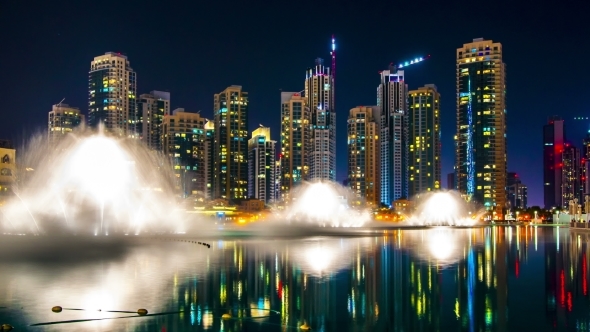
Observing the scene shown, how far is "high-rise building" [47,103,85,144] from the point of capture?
191m

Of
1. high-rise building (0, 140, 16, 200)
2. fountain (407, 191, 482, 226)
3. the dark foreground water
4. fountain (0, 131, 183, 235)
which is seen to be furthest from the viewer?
fountain (407, 191, 482, 226)

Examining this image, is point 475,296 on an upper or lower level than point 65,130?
lower

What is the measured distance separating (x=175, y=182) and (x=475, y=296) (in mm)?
169540

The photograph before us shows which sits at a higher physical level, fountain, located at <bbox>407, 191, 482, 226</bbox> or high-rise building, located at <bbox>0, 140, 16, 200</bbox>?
high-rise building, located at <bbox>0, 140, 16, 200</bbox>

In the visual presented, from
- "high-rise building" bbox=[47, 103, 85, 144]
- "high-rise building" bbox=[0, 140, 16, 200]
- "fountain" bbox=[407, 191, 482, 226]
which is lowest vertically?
"fountain" bbox=[407, 191, 482, 226]

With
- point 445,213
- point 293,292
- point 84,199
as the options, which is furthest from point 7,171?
point 445,213

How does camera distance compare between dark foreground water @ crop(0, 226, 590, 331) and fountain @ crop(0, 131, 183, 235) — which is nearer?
dark foreground water @ crop(0, 226, 590, 331)

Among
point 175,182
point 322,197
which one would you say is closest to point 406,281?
point 322,197

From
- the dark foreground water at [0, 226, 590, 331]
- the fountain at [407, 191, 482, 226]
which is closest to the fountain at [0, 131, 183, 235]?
the dark foreground water at [0, 226, 590, 331]

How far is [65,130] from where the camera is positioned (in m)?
193

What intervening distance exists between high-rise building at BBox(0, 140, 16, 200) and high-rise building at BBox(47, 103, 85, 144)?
88.8 meters

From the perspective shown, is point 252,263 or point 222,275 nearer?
point 222,275

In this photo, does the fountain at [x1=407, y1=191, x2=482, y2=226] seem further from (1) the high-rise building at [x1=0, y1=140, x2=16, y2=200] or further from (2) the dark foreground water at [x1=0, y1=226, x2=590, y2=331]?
(2) the dark foreground water at [x1=0, y1=226, x2=590, y2=331]

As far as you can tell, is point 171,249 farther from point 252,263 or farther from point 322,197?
point 322,197
